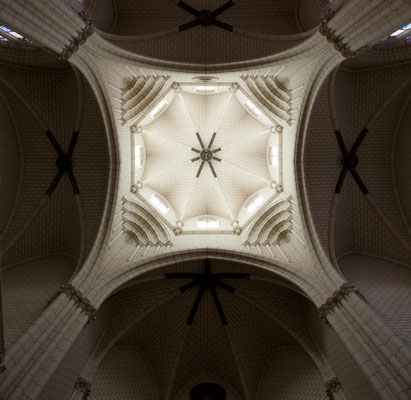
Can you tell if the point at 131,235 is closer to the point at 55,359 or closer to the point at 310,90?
the point at 55,359

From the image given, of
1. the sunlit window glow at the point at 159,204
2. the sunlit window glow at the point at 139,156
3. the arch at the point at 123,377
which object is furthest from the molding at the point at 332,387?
the sunlit window glow at the point at 139,156

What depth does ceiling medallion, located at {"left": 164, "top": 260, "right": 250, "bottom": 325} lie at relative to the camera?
50.0ft

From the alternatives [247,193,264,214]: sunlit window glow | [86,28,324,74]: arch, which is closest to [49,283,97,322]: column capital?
[86,28,324,74]: arch

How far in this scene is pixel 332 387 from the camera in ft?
40.7

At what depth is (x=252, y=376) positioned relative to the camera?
15.4 m

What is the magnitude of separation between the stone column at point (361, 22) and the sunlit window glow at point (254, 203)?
28.5ft

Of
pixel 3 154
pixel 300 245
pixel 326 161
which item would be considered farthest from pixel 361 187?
pixel 3 154

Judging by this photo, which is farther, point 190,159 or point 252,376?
point 190,159

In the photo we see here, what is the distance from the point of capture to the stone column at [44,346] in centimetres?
761

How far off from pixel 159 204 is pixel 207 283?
5.18 meters

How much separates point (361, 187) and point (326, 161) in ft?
5.76

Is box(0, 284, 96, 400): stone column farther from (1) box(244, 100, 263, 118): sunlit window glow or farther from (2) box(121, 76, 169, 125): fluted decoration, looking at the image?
(1) box(244, 100, 263, 118): sunlit window glow

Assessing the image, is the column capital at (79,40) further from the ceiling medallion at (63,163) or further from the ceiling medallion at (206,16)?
the ceiling medallion at (206,16)

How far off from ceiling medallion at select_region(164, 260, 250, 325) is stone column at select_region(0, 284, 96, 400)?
195 inches
